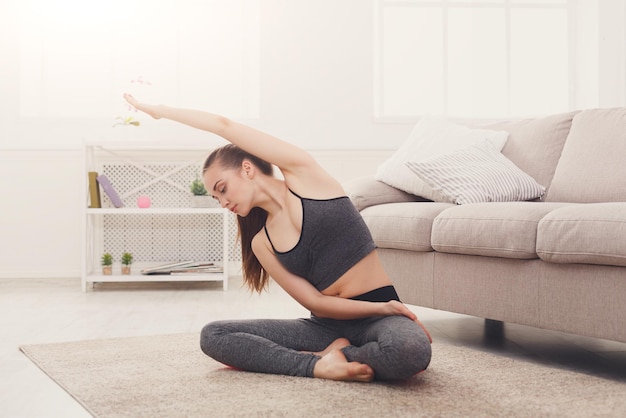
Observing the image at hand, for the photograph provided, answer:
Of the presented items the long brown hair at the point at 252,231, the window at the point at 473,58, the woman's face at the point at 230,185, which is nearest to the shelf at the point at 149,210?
the window at the point at 473,58

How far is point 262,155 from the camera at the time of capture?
1.70 meters

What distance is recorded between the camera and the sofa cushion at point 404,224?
238 centimetres

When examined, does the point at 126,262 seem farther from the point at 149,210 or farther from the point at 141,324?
the point at 141,324

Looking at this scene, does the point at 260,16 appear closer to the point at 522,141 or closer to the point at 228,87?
the point at 228,87

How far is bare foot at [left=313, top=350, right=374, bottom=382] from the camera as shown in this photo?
5.46ft

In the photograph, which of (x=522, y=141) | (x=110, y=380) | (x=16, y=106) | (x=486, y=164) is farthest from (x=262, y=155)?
(x=16, y=106)

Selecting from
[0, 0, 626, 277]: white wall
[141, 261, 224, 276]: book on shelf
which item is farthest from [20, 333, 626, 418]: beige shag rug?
[0, 0, 626, 277]: white wall

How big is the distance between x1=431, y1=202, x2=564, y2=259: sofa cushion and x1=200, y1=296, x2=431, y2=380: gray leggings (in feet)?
1.58

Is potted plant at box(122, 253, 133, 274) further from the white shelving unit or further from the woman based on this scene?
the woman

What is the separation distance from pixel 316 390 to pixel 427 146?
1.66m

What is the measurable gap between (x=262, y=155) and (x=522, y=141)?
1624mm

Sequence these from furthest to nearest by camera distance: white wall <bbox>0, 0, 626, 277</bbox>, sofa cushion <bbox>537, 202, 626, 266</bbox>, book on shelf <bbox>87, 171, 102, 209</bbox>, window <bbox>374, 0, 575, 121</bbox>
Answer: window <bbox>374, 0, 575, 121</bbox>, white wall <bbox>0, 0, 626, 277</bbox>, book on shelf <bbox>87, 171, 102, 209</bbox>, sofa cushion <bbox>537, 202, 626, 266</bbox>

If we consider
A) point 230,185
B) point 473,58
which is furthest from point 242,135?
point 473,58

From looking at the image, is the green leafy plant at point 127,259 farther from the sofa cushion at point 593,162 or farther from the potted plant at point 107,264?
the sofa cushion at point 593,162
